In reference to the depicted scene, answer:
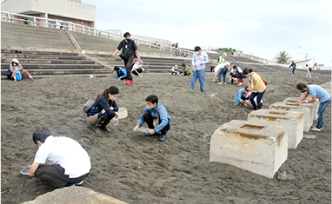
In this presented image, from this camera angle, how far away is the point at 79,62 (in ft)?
42.5

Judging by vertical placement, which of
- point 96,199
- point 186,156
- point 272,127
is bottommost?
point 186,156

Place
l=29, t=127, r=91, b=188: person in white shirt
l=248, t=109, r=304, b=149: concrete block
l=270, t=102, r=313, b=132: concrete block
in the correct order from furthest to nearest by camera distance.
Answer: l=270, t=102, r=313, b=132: concrete block, l=248, t=109, r=304, b=149: concrete block, l=29, t=127, r=91, b=188: person in white shirt

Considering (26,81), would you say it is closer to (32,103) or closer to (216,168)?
(32,103)

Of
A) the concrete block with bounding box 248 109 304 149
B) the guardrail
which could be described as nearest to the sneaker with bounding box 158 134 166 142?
the concrete block with bounding box 248 109 304 149

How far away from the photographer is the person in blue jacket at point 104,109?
15.2 feet

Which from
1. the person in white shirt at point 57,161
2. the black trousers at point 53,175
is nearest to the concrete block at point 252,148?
the person in white shirt at point 57,161

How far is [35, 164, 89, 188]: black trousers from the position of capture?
9.20ft

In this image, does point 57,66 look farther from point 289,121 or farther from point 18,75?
point 289,121

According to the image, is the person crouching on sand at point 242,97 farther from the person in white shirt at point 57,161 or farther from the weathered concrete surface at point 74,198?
the weathered concrete surface at point 74,198

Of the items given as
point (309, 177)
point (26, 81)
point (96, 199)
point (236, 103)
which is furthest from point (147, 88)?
point (96, 199)

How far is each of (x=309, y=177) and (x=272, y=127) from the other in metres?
0.93

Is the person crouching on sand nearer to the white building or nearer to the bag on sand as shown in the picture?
the bag on sand

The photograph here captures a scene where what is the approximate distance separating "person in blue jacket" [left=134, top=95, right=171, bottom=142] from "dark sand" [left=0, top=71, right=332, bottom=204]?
0.28m

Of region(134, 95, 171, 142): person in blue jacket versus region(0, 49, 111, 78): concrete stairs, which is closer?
region(134, 95, 171, 142): person in blue jacket
